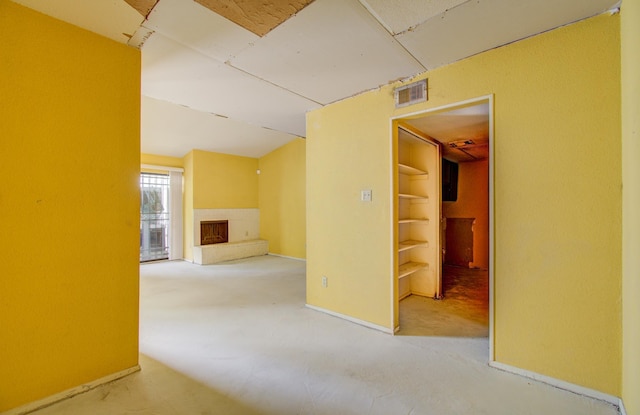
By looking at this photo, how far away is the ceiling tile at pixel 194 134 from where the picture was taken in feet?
14.8

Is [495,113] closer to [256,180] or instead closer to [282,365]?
[282,365]

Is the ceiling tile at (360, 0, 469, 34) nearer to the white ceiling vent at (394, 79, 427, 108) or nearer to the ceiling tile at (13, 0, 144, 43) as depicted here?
the white ceiling vent at (394, 79, 427, 108)

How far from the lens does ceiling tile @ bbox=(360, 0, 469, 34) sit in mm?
1587

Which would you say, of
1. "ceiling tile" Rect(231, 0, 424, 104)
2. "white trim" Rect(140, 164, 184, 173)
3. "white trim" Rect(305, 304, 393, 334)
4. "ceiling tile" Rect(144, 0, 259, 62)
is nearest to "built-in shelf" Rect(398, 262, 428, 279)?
"white trim" Rect(305, 304, 393, 334)

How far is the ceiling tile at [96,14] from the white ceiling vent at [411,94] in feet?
6.69

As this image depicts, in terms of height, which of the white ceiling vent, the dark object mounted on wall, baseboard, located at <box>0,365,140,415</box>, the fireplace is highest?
the white ceiling vent

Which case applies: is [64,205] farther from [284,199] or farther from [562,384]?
[284,199]

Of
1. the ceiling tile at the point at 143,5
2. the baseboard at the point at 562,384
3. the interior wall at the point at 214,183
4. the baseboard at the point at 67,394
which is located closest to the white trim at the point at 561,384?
the baseboard at the point at 562,384

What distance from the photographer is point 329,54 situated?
2.14 metres

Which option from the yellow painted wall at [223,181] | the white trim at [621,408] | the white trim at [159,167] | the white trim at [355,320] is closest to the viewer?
the white trim at [621,408]

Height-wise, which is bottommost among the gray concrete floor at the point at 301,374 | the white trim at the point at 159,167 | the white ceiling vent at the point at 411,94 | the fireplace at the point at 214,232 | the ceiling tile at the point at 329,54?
the gray concrete floor at the point at 301,374

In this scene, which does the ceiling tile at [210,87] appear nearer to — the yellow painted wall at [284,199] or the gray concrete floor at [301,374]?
the gray concrete floor at [301,374]

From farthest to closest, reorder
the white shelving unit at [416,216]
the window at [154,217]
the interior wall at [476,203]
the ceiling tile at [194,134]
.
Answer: the window at [154,217] → the interior wall at [476,203] → the ceiling tile at [194,134] → the white shelving unit at [416,216]
